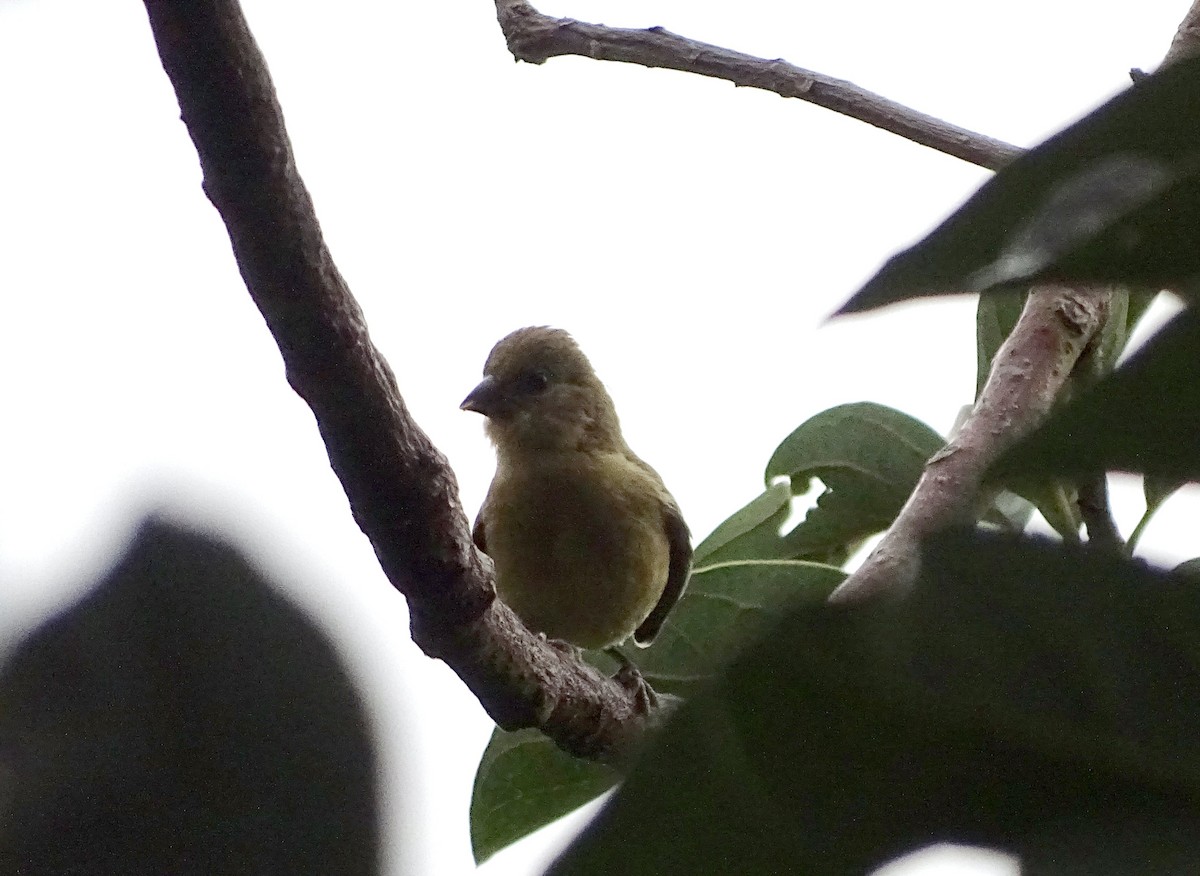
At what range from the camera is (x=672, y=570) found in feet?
11.5

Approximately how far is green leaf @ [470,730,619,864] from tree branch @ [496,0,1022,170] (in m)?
1.19

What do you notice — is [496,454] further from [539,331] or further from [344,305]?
[344,305]

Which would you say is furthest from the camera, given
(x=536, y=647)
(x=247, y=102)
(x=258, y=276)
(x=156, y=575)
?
(x=156, y=575)

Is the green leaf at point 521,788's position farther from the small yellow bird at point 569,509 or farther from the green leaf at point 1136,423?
the green leaf at point 1136,423

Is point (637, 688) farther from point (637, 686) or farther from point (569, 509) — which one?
point (569, 509)

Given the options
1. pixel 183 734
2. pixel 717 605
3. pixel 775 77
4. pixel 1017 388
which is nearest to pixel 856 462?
pixel 717 605

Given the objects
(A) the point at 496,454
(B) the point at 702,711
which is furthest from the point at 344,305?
(A) the point at 496,454

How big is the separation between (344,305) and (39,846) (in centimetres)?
80

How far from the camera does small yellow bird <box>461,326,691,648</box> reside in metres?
3.14

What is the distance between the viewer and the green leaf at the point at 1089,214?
0.43m

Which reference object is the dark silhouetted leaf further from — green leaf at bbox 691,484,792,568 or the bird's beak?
the bird's beak

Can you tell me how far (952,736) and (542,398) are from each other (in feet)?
10.3

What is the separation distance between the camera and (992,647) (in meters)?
0.47

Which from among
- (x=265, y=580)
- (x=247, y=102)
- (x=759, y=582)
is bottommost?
(x=759, y=582)
